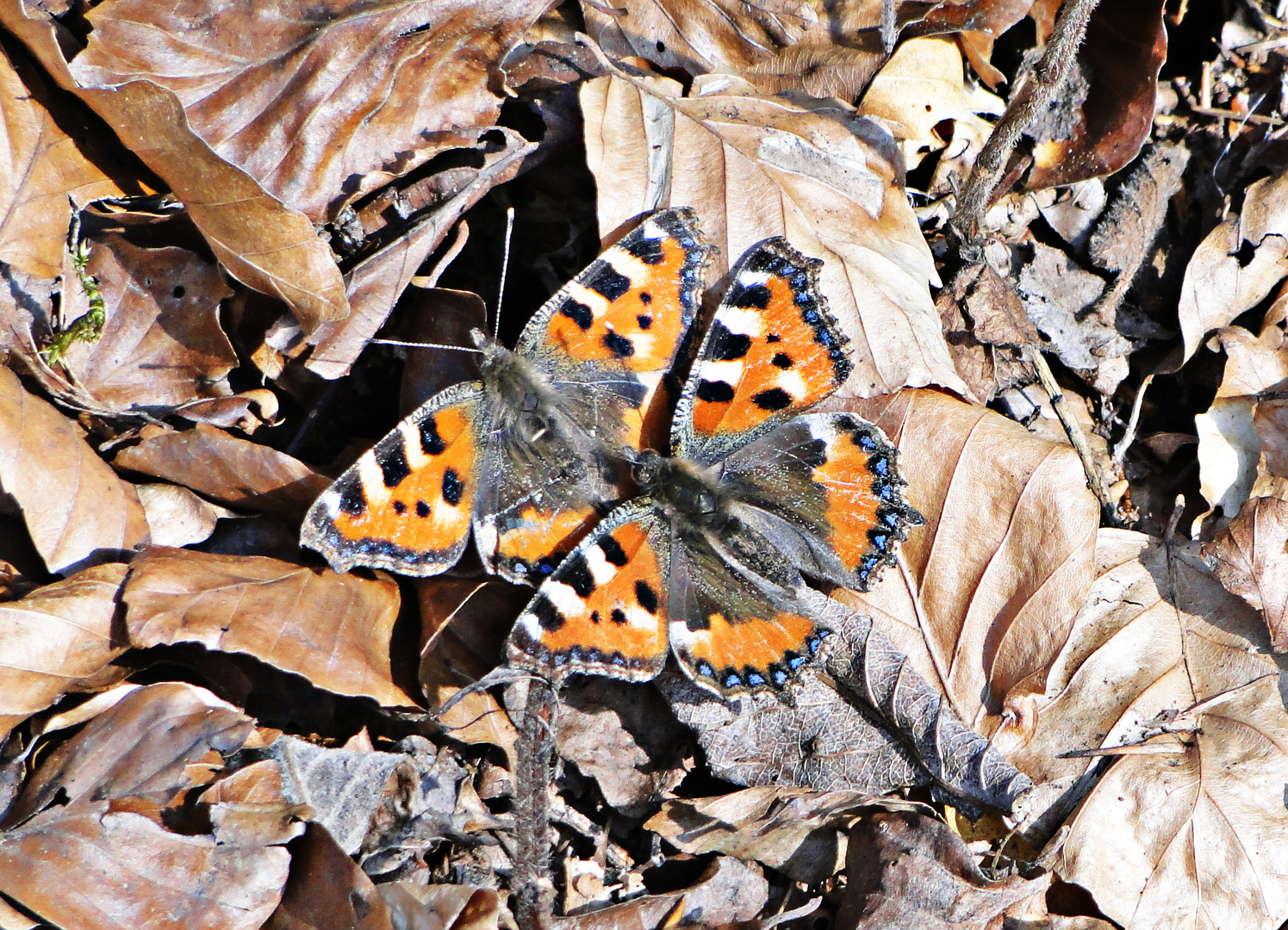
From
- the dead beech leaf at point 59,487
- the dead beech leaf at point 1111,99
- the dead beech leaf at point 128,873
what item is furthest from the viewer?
the dead beech leaf at point 1111,99

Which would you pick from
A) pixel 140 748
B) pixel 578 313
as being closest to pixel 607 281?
pixel 578 313

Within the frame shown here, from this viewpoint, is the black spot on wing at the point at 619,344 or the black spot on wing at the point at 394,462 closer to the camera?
the black spot on wing at the point at 394,462

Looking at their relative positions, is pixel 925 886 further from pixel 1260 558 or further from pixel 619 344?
pixel 619 344

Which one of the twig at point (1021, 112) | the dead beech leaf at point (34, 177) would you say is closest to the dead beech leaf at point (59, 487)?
the dead beech leaf at point (34, 177)

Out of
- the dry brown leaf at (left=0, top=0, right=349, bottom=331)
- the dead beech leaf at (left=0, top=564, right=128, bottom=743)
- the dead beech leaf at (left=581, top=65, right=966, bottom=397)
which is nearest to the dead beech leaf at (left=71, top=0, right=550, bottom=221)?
the dry brown leaf at (left=0, top=0, right=349, bottom=331)

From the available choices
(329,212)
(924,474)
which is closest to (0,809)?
(329,212)

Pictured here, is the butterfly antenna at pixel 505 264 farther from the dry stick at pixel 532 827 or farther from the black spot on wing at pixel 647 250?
the dry stick at pixel 532 827

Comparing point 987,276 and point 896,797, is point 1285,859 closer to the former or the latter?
point 896,797

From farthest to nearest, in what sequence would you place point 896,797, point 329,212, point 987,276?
point 987,276
point 329,212
point 896,797
